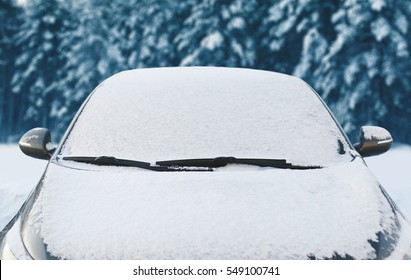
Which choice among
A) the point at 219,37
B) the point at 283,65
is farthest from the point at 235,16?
the point at 283,65

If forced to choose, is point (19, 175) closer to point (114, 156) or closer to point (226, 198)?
point (114, 156)

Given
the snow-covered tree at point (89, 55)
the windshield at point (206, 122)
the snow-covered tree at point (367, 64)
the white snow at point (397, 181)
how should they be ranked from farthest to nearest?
1. the snow-covered tree at point (89, 55)
2. the snow-covered tree at point (367, 64)
3. the white snow at point (397, 181)
4. the windshield at point (206, 122)

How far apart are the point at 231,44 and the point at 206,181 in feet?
95.7

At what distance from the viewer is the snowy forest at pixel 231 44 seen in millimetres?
26031

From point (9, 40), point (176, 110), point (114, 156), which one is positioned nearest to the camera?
point (114, 156)

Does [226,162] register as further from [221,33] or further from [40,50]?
[40,50]

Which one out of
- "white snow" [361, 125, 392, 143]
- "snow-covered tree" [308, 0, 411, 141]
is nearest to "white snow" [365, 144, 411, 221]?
"white snow" [361, 125, 392, 143]

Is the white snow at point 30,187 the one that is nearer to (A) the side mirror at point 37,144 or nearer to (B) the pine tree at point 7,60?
(A) the side mirror at point 37,144

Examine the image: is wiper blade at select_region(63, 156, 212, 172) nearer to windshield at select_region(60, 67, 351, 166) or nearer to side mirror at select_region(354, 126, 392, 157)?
A: windshield at select_region(60, 67, 351, 166)

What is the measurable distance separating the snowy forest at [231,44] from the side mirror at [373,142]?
2307 cm

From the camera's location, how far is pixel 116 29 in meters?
39.6

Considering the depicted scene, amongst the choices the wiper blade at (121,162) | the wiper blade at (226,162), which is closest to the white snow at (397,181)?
the wiper blade at (226,162)

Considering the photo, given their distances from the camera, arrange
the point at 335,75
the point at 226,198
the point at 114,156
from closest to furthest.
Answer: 1. the point at 226,198
2. the point at 114,156
3. the point at 335,75
